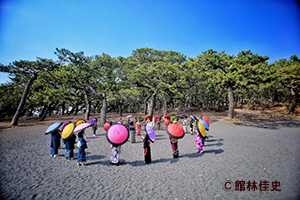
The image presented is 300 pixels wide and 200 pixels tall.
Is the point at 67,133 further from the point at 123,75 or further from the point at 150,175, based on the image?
the point at 123,75

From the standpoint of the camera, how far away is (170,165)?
702 cm

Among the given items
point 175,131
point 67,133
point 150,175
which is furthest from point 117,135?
point 175,131

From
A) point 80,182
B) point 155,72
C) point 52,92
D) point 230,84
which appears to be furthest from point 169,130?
point 52,92

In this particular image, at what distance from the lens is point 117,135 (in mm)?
6223

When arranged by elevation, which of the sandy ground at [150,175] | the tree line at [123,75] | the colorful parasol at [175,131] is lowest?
the sandy ground at [150,175]

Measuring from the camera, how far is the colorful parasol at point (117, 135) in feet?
20.0

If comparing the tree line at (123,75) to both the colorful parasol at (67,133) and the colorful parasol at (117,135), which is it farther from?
the colorful parasol at (117,135)

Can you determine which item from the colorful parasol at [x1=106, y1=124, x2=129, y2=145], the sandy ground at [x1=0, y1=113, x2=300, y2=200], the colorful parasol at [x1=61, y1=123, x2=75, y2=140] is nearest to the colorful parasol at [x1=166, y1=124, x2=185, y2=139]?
the sandy ground at [x1=0, y1=113, x2=300, y2=200]

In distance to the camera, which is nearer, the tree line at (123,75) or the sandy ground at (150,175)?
the sandy ground at (150,175)

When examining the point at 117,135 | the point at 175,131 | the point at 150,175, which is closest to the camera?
the point at 150,175

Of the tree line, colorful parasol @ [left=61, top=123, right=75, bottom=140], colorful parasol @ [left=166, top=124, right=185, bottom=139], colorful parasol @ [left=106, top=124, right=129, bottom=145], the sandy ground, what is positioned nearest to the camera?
the sandy ground

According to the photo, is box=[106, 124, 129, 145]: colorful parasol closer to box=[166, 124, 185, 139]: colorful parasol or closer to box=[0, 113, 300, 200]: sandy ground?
box=[0, 113, 300, 200]: sandy ground

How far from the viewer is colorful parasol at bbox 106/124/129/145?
6.11 m

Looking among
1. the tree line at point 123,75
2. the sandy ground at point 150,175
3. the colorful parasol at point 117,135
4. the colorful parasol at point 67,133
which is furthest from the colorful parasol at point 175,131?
the tree line at point 123,75
